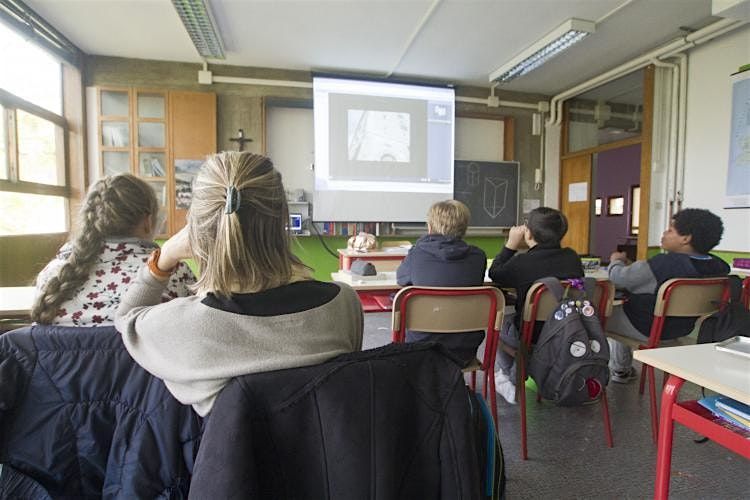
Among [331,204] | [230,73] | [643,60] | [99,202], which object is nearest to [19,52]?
[230,73]

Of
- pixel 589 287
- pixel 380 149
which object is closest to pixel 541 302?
pixel 589 287

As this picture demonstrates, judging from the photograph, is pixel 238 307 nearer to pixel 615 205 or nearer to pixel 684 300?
pixel 684 300

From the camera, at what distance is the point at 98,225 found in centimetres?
126

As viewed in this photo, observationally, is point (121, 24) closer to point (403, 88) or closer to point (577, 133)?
point (403, 88)

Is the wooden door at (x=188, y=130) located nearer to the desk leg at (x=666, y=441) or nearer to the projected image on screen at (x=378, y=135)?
the projected image on screen at (x=378, y=135)

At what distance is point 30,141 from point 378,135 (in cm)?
329

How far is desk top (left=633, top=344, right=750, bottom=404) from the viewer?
0.98 metres

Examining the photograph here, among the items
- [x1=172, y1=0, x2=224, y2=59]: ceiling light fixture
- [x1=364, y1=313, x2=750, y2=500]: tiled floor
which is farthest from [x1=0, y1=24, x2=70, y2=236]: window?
[x1=364, y1=313, x2=750, y2=500]: tiled floor

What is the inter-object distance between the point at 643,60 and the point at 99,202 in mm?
4876

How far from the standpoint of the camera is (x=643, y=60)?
4090mm

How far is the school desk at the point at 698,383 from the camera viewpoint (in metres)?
1.03

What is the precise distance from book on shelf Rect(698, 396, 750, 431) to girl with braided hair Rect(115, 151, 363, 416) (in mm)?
1090

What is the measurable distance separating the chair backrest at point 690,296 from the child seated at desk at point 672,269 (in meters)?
0.09

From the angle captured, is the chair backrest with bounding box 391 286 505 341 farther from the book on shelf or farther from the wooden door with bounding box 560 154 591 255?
the wooden door with bounding box 560 154 591 255
